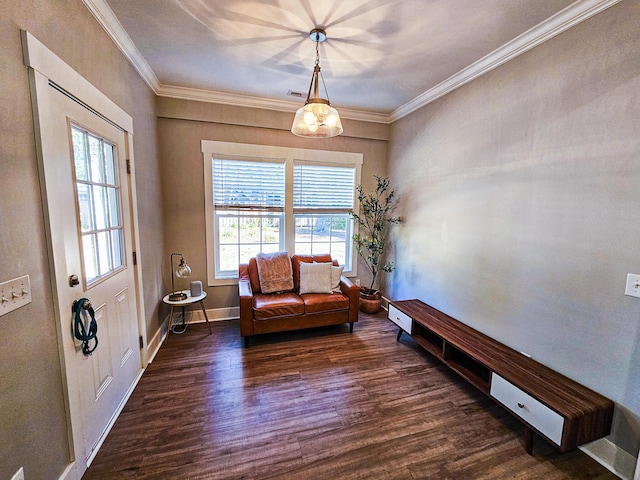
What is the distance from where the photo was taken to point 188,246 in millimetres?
3391

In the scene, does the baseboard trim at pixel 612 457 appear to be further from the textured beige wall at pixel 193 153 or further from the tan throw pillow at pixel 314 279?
the textured beige wall at pixel 193 153

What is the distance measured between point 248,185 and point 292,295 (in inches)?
59.2

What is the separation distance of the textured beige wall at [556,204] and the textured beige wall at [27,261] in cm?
296

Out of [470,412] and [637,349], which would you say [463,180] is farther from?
[470,412]

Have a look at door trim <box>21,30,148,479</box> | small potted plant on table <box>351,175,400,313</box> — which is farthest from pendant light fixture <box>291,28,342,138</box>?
small potted plant on table <box>351,175,400,313</box>

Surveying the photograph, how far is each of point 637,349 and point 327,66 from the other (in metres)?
2.96

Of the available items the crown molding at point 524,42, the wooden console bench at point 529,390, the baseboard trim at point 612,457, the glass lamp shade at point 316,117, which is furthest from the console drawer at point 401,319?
the crown molding at point 524,42

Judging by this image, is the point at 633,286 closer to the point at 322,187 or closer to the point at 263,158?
the point at 322,187

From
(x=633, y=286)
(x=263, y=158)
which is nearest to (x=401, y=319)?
(x=633, y=286)

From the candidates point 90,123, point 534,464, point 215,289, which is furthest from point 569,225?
point 215,289

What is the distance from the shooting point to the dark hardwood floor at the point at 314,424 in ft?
5.22

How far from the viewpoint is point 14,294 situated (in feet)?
3.59

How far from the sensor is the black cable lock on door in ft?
4.83

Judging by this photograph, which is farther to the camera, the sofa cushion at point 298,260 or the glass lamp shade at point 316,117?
the sofa cushion at point 298,260
